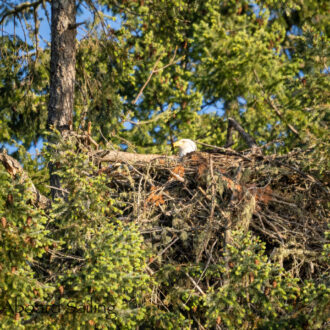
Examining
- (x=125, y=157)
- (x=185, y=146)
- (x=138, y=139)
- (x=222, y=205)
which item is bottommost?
(x=222, y=205)

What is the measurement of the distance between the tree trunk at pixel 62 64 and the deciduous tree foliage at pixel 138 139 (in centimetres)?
10

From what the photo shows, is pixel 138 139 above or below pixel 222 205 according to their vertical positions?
above

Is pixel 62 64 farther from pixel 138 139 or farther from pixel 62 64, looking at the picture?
pixel 138 139

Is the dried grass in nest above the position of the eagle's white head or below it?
below

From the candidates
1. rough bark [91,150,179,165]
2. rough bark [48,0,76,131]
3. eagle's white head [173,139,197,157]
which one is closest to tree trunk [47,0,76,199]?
rough bark [48,0,76,131]

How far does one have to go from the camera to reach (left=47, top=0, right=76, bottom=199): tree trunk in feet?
23.5

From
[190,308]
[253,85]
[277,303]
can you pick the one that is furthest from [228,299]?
[253,85]

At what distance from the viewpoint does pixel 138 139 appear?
41.5 feet

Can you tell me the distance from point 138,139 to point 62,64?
538cm

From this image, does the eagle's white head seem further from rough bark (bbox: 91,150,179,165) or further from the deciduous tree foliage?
rough bark (bbox: 91,150,179,165)

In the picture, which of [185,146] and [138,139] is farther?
[138,139]

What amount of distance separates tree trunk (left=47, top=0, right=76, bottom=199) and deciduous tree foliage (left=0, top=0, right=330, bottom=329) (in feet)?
Result: 0.32

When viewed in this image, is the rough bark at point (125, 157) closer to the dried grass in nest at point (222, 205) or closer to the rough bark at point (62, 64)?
the dried grass in nest at point (222, 205)

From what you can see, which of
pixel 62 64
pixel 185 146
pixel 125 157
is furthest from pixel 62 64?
pixel 185 146
